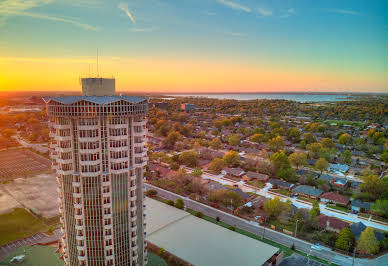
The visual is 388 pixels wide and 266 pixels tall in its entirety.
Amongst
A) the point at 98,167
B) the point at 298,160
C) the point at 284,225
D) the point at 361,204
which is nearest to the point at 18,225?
the point at 98,167

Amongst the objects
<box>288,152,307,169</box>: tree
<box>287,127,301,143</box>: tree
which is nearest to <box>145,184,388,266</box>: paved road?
<box>288,152,307,169</box>: tree

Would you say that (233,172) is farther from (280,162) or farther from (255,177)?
(280,162)

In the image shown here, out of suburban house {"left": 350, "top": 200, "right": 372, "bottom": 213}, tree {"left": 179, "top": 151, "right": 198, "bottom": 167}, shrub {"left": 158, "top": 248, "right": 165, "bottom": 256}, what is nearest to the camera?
shrub {"left": 158, "top": 248, "right": 165, "bottom": 256}

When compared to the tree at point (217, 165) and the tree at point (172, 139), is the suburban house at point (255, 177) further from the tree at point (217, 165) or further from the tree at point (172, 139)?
the tree at point (172, 139)

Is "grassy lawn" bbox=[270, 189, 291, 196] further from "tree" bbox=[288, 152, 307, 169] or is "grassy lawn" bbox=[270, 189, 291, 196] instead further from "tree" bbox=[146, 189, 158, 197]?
"tree" bbox=[146, 189, 158, 197]

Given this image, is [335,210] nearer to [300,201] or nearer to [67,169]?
[300,201]

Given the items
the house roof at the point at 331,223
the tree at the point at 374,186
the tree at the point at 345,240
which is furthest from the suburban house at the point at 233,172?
the tree at the point at 345,240
